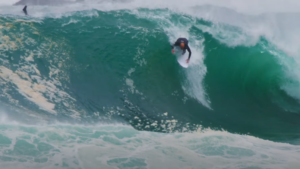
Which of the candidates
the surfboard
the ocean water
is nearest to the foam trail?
the ocean water

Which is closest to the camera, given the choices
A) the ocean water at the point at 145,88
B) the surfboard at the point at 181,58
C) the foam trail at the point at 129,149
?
the foam trail at the point at 129,149

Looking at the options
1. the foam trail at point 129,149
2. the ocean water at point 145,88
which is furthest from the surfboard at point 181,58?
the foam trail at point 129,149

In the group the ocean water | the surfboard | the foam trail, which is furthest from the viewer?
the surfboard

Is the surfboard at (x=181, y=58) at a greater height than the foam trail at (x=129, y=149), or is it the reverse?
the surfboard at (x=181, y=58)

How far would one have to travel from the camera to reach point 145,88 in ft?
22.2

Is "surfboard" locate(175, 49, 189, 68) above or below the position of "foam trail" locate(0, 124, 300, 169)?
above

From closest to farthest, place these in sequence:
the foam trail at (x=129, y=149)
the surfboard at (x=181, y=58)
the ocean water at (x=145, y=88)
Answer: the foam trail at (x=129, y=149) → the ocean water at (x=145, y=88) → the surfboard at (x=181, y=58)

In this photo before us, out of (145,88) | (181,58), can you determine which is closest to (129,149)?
(145,88)

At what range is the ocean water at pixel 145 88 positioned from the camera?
6199 mm

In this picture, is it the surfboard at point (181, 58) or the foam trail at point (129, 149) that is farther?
the surfboard at point (181, 58)

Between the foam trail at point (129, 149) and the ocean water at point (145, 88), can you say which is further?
the ocean water at point (145, 88)

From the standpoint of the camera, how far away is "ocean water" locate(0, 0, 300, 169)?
620 cm

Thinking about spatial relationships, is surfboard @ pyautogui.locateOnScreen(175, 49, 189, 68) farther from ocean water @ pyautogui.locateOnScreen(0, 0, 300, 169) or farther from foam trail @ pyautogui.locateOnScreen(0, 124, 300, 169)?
foam trail @ pyautogui.locateOnScreen(0, 124, 300, 169)

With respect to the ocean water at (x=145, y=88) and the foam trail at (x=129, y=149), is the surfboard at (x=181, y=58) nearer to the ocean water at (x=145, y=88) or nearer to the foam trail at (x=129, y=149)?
the ocean water at (x=145, y=88)
